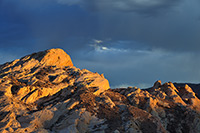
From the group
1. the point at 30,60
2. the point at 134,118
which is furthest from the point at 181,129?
the point at 30,60

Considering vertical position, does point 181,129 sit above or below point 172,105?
below

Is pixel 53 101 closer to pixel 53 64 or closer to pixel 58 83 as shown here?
pixel 58 83

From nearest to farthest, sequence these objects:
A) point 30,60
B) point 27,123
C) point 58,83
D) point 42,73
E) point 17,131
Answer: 1. point 17,131
2. point 27,123
3. point 58,83
4. point 42,73
5. point 30,60

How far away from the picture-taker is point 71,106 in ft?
118

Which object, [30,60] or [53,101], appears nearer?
[53,101]

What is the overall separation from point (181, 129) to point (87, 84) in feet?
67.1

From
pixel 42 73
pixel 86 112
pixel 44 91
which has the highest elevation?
pixel 42 73

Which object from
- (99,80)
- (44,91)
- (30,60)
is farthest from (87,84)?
(30,60)

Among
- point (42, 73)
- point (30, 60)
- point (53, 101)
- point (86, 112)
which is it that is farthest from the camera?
point (30, 60)

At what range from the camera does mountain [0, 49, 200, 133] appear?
32.0 meters

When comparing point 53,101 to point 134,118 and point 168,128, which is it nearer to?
point 134,118

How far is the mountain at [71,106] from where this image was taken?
32000 millimetres

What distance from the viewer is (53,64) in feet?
188

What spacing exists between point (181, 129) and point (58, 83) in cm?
2559
